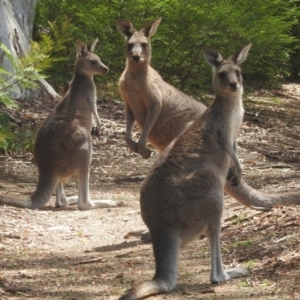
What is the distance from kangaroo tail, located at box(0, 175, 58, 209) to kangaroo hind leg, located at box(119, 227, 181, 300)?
321cm

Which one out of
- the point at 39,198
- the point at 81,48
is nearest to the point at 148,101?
the point at 81,48

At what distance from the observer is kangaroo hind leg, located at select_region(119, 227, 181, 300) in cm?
469

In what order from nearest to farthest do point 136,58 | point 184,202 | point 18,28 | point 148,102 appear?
point 184,202
point 136,58
point 148,102
point 18,28

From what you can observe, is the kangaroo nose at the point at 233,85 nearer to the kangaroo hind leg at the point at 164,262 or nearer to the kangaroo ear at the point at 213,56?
the kangaroo ear at the point at 213,56

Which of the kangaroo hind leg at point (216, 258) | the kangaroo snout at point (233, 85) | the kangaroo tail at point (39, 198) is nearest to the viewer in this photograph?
the kangaroo hind leg at point (216, 258)

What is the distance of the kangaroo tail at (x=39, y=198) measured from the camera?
312 inches

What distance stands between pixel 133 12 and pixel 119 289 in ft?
31.3

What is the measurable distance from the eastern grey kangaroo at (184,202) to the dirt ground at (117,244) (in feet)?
0.53

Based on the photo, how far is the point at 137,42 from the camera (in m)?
8.73

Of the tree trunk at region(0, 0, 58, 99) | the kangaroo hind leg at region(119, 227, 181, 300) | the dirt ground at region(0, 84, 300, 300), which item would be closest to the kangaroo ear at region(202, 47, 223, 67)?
the dirt ground at region(0, 84, 300, 300)

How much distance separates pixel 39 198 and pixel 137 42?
203cm

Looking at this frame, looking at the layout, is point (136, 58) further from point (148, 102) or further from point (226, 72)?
point (226, 72)

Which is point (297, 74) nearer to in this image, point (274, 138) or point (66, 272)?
point (274, 138)

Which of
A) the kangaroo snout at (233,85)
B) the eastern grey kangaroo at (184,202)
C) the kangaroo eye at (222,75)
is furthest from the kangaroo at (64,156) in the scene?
the eastern grey kangaroo at (184,202)
